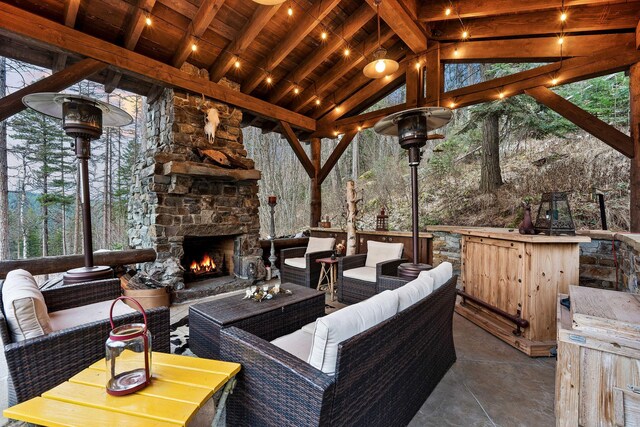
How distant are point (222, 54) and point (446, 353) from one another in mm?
4636

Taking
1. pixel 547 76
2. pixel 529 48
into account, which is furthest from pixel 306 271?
pixel 529 48

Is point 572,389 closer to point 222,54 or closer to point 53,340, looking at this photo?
point 53,340

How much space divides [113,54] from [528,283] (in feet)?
16.9

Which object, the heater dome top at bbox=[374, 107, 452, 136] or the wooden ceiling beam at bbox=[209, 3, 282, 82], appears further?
the wooden ceiling beam at bbox=[209, 3, 282, 82]

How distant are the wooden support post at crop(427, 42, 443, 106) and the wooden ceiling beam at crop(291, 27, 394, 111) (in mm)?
715

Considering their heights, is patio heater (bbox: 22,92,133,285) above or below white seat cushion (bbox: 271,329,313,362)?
above

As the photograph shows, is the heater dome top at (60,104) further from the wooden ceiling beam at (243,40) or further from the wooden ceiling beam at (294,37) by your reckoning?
the wooden ceiling beam at (294,37)

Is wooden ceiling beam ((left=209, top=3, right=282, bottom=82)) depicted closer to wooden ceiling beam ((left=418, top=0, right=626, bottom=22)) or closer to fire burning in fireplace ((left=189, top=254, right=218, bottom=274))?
wooden ceiling beam ((left=418, top=0, right=626, bottom=22))

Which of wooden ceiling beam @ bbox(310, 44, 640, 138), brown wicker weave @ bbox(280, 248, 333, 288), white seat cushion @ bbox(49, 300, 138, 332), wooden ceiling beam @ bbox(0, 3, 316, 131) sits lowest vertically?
brown wicker weave @ bbox(280, 248, 333, 288)

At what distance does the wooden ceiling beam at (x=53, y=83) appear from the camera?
259 centimetres

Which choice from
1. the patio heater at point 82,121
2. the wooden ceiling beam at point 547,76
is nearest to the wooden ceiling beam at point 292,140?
the wooden ceiling beam at point 547,76

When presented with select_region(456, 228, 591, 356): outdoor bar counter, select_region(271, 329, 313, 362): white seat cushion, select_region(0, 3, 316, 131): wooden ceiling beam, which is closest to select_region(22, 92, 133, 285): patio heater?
select_region(0, 3, 316, 131): wooden ceiling beam

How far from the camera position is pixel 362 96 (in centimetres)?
512

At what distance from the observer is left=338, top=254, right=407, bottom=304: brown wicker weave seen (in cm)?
324
